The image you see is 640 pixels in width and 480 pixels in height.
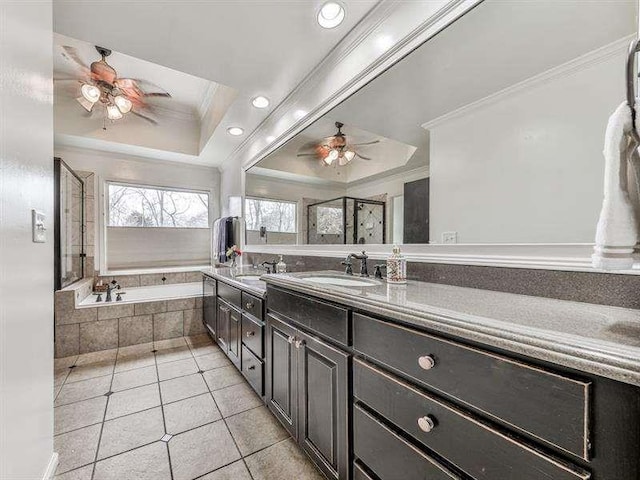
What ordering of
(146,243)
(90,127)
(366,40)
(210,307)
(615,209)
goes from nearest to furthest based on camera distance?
(615,209), (366,40), (210,307), (90,127), (146,243)

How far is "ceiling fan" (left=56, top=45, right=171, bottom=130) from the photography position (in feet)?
7.96

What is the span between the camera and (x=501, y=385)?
0.60 meters

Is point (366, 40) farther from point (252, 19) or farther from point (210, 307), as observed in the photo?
point (210, 307)

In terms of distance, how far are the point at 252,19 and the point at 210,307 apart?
2.50 meters

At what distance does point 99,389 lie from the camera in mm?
2080

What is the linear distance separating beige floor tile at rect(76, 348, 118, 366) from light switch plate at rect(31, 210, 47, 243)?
1972mm

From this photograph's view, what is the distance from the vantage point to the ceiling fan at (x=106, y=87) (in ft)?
7.96

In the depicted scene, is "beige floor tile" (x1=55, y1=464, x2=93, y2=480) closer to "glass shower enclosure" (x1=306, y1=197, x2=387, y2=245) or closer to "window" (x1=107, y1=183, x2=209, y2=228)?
"glass shower enclosure" (x1=306, y1=197, x2=387, y2=245)

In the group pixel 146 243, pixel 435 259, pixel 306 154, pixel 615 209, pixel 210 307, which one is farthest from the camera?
pixel 146 243

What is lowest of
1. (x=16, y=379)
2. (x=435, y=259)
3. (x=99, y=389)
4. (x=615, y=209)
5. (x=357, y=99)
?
(x=99, y=389)

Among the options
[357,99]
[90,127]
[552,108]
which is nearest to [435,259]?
[552,108]

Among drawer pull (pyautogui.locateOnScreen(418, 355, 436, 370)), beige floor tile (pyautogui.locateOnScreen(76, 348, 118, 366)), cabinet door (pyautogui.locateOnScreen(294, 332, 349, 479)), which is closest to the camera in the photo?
drawer pull (pyautogui.locateOnScreen(418, 355, 436, 370))

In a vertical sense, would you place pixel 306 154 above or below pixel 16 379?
above

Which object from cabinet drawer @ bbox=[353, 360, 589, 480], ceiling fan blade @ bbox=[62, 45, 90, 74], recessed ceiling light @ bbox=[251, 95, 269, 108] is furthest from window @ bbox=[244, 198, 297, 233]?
ceiling fan blade @ bbox=[62, 45, 90, 74]
